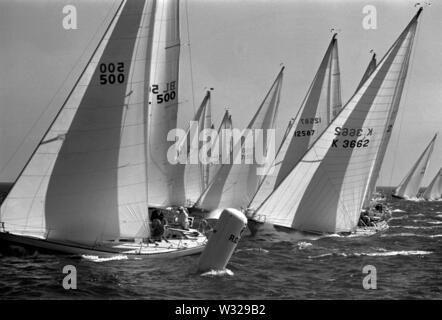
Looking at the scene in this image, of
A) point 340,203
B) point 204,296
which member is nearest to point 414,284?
point 204,296

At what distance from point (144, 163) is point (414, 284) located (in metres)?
9.28

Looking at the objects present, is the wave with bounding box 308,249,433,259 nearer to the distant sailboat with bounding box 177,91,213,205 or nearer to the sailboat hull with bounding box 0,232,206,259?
the sailboat hull with bounding box 0,232,206,259

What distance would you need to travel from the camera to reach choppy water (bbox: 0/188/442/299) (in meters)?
16.2

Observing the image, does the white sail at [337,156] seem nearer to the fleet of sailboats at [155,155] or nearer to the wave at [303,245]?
the fleet of sailboats at [155,155]

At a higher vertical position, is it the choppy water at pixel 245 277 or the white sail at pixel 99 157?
the white sail at pixel 99 157

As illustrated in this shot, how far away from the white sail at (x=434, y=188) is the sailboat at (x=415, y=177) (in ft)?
6.85

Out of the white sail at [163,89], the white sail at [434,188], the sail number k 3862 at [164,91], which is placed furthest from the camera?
the white sail at [434,188]

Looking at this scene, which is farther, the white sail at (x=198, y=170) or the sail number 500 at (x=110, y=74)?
the white sail at (x=198, y=170)

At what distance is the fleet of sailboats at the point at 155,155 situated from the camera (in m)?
20.2

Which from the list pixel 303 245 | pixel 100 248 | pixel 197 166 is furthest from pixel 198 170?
pixel 100 248

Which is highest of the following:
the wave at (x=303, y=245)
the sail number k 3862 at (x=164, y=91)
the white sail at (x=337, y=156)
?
the sail number k 3862 at (x=164, y=91)

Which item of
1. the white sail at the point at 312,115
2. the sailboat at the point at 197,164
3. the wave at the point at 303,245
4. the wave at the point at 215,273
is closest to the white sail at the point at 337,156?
the wave at the point at 303,245

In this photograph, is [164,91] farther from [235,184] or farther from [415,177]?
[415,177]

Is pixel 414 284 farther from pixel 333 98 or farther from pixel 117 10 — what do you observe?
pixel 333 98
